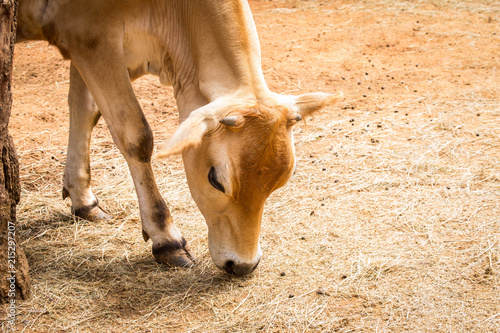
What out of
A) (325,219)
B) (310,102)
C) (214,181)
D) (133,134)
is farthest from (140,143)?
(325,219)

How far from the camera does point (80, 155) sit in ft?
14.1

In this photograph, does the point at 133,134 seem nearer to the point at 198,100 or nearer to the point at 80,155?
the point at 198,100

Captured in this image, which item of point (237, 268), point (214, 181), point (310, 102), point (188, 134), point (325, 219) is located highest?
point (188, 134)

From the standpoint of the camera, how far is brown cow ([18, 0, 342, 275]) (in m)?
2.99

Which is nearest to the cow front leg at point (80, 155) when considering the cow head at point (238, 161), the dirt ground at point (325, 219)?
the dirt ground at point (325, 219)

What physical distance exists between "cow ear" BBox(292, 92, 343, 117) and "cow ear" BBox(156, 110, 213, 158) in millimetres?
606

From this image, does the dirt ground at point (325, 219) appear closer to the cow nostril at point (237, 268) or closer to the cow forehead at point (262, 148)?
the cow nostril at point (237, 268)

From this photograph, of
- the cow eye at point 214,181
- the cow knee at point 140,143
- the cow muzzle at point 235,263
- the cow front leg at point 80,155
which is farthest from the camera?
the cow front leg at point 80,155

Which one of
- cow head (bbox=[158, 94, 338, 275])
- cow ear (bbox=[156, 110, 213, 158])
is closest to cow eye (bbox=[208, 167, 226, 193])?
cow head (bbox=[158, 94, 338, 275])

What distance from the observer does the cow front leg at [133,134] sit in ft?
11.3

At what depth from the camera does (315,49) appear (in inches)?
333

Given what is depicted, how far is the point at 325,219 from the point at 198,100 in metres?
1.53

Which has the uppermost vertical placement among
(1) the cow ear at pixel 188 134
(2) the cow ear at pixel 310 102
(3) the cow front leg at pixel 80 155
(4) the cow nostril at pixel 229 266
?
(1) the cow ear at pixel 188 134

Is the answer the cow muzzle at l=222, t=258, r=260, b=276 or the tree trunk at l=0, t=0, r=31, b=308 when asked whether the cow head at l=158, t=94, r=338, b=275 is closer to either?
the cow muzzle at l=222, t=258, r=260, b=276
